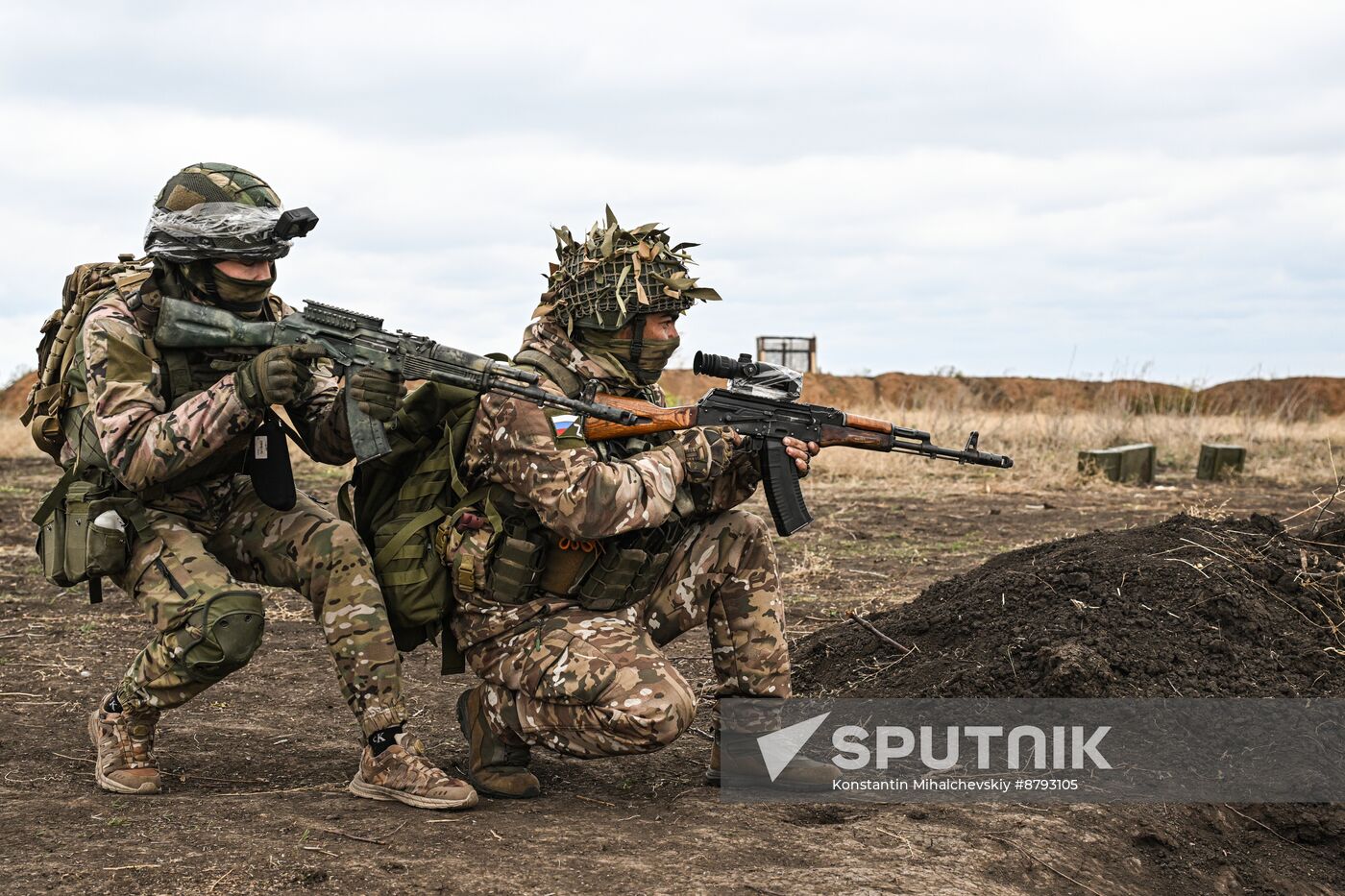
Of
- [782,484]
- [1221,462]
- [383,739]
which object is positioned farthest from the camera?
[1221,462]

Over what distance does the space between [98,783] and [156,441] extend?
3.93 feet

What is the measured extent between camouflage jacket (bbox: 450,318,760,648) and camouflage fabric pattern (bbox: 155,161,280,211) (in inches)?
42.1

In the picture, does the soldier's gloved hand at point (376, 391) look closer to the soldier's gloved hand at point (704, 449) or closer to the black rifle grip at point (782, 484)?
the soldier's gloved hand at point (704, 449)

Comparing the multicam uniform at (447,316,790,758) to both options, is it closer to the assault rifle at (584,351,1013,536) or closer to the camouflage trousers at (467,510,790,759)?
the camouflage trousers at (467,510,790,759)

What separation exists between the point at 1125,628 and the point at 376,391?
3237 mm

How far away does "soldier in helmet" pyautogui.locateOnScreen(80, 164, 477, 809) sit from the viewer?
418 cm

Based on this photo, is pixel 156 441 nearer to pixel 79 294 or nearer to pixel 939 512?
pixel 79 294

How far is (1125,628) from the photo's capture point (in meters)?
5.54

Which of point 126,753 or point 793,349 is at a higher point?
point 793,349

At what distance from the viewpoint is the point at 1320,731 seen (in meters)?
5.07

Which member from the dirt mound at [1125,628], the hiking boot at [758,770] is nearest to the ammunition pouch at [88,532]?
the hiking boot at [758,770]

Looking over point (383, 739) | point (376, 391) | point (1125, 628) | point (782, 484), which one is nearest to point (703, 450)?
point (782, 484)

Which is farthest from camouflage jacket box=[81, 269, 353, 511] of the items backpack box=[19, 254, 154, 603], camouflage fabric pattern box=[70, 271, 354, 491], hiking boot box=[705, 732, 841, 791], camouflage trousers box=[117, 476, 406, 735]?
hiking boot box=[705, 732, 841, 791]

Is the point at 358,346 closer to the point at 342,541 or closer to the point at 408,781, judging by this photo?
the point at 342,541
